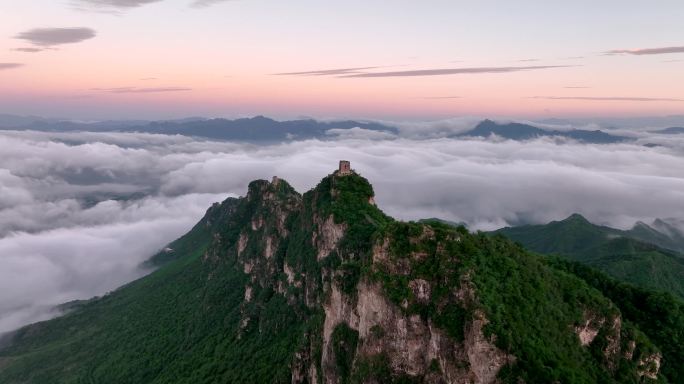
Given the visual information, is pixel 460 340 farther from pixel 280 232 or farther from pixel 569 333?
pixel 280 232

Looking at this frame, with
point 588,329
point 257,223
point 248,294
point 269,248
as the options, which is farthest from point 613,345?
point 257,223

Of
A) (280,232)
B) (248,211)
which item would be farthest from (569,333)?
(248,211)

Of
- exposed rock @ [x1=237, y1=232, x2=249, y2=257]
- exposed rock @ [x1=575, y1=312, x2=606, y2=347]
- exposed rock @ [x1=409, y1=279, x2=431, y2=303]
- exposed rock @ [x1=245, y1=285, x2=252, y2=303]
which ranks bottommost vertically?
exposed rock @ [x1=245, y1=285, x2=252, y2=303]

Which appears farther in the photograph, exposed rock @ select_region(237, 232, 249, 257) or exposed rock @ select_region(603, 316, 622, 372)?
exposed rock @ select_region(237, 232, 249, 257)

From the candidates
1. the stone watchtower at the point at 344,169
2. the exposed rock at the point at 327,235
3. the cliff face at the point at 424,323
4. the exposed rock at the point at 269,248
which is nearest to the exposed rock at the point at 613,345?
the cliff face at the point at 424,323

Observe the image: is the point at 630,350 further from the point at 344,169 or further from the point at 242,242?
the point at 242,242

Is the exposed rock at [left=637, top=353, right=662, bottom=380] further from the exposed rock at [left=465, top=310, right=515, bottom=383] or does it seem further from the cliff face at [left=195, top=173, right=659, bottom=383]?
the exposed rock at [left=465, top=310, right=515, bottom=383]

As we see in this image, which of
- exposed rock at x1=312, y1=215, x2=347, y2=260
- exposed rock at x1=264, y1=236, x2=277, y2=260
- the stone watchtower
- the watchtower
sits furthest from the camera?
exposed rock at x1=264, y1=236, x2=277, y2=260

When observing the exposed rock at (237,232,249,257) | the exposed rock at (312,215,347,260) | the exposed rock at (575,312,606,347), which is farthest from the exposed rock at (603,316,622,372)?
the exposed rock at (237,232,249,257)
